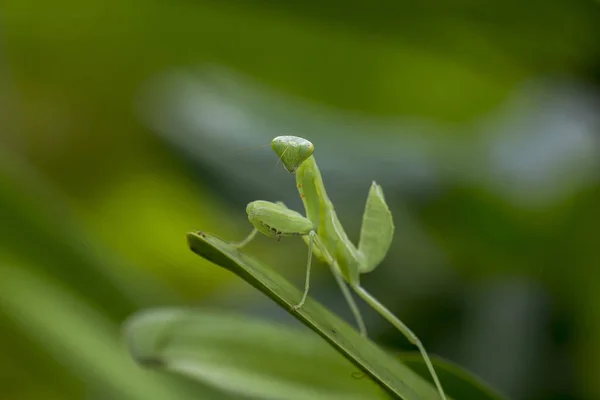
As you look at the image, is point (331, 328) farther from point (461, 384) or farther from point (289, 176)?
point (289, 176)

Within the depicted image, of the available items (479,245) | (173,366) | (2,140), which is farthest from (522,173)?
(2,140)

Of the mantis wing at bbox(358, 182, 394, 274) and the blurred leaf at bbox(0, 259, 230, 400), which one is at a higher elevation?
the mantis wing at bbox(358, 182, 394, 274)

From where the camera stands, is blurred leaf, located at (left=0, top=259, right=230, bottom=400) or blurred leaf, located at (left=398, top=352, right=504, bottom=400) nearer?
blurred leaf, located at (left=398, top=352, right=504, bottom=400)

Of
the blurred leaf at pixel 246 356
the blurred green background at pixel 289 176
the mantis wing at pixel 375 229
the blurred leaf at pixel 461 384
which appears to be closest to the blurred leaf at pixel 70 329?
the blurred green background at pixel 289 176

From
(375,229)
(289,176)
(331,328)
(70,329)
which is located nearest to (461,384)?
(331,328)

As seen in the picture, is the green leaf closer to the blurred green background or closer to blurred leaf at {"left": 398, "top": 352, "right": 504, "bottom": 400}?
blurred leaf at {"left": 398, "top": 352, "right": 504, "bottom": 400}

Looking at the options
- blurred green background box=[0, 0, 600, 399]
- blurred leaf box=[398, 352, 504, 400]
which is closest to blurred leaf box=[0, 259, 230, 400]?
blurred green background box=[0, 0, 600, 399]
